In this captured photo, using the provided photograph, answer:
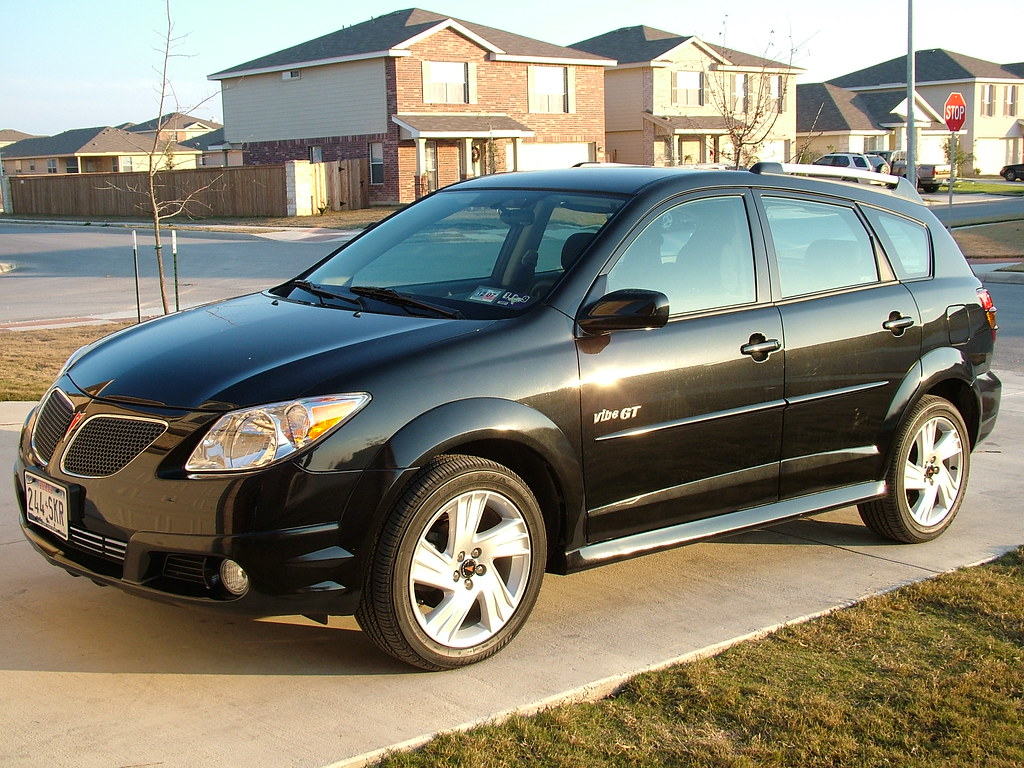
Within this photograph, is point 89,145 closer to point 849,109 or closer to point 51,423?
point 849,109

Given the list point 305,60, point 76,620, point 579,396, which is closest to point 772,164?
point 579,396

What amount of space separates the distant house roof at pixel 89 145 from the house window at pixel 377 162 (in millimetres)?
28937

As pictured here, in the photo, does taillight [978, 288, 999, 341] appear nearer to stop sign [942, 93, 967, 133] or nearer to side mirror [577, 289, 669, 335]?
side mirror [577, 289, 669, 335]

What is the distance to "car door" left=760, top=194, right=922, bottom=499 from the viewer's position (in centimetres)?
527

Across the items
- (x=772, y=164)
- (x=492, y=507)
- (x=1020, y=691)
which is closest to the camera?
(x=1020, y=691)

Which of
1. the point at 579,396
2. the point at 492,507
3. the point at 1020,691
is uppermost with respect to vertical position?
the point at 579,396

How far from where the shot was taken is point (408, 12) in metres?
47.9

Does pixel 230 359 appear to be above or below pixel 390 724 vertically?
above

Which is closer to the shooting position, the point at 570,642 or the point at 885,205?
the point at 570,642

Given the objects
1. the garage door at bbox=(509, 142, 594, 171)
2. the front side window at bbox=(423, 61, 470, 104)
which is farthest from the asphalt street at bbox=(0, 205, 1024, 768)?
the garage door at bbox=(509, 142, 594, 171)

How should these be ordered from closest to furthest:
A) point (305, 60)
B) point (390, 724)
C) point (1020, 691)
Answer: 1. point (390, 724)
2. point (1020, 691)
3. point (305, 60)

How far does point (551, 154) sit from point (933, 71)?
42014 millimetres

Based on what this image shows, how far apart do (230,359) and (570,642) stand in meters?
1.69

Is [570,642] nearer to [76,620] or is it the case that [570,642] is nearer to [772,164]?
[76,620]
